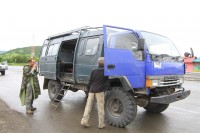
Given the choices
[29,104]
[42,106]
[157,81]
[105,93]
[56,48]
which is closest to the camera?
[157,81]

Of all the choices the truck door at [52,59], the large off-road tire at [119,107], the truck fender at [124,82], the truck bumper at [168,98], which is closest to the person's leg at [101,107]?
the large off-road tire at [119,107]

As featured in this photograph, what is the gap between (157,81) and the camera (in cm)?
618

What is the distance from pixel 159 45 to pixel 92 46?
2075 mm

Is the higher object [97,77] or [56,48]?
[56,48]

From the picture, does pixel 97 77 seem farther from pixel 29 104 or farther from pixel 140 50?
pixel 29 104

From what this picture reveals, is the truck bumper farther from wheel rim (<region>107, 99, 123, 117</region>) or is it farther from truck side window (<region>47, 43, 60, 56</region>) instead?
truck side window (<region>47, 43, 60, 56</region>)

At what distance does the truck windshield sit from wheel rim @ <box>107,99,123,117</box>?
152 cm

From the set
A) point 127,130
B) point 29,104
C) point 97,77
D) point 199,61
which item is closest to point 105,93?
point 97,77

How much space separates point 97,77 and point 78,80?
221cm

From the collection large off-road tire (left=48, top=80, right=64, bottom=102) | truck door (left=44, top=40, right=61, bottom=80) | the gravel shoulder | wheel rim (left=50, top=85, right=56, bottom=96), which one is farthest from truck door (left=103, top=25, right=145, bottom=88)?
wheel rim (left=50, top=85, right=56, bottom=96)

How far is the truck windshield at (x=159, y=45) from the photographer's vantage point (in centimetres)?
657

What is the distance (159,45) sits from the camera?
22.7 ft

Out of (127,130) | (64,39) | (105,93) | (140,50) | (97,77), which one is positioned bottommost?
(127,130)

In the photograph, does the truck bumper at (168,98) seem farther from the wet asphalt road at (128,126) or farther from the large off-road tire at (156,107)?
the large off-road tire at (156,107)
